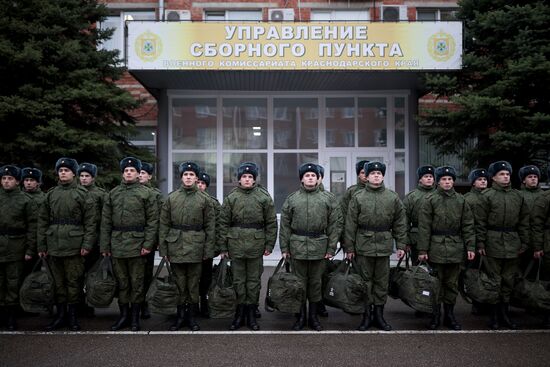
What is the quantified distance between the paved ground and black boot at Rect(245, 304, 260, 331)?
0.37 feet

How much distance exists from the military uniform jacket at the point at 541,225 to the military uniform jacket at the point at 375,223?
1706mm

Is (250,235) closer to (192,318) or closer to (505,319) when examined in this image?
(192,318)

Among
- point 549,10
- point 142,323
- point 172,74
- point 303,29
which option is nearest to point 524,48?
point 549,10

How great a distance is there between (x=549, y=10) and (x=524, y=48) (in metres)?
0.85

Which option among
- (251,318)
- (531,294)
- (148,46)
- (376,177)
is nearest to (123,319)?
(251,318)

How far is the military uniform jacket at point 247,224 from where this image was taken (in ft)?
19.5

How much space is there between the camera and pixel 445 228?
19.8ft

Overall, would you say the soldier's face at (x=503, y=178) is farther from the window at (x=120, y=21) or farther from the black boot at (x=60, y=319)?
the window at (x=120, y=21)

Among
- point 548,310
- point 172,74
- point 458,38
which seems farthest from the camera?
point 172,74

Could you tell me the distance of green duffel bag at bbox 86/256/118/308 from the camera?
588 centimetres

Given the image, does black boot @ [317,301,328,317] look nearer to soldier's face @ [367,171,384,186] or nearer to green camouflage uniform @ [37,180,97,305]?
soldier's face @ [367,171,384,186]

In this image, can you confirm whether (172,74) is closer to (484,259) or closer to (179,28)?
(179,28)

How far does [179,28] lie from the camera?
10.7 m

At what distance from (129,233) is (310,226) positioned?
2168 millimetres
